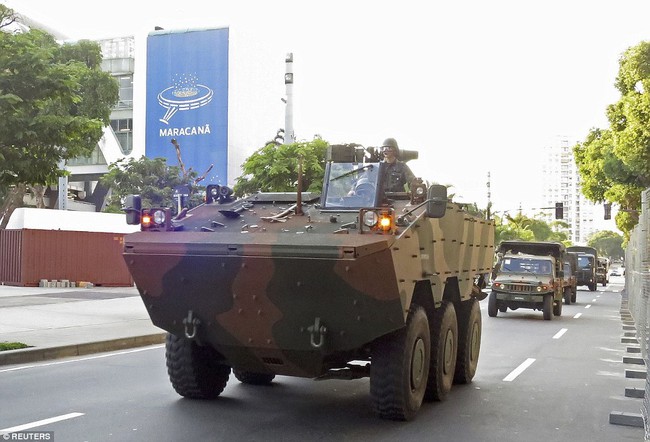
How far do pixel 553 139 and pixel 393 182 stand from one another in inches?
6437

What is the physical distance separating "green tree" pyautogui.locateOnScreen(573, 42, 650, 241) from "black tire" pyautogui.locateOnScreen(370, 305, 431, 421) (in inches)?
892

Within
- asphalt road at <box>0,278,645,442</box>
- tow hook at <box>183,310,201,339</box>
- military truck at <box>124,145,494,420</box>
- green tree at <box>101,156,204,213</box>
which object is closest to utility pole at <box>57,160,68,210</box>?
green tree at <box>101,156,204,213</box>

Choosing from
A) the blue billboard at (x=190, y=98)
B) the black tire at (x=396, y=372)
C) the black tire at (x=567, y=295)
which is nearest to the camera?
the black tire at (x=396, y=372)

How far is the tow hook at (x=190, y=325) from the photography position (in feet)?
25.4

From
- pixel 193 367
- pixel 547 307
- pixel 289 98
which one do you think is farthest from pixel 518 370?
pixel 289 98

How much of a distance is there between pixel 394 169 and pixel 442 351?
77.5 inches

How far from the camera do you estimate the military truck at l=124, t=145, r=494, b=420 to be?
7.10 metres

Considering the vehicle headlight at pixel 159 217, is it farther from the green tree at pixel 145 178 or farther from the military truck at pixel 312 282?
the green tree at pixel 145 178

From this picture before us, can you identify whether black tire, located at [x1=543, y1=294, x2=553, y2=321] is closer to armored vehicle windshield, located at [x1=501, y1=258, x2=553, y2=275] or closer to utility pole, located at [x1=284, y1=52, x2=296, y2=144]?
armored vehicle windshield, located at [x1=501, y1=258, x2=553, y2=275]

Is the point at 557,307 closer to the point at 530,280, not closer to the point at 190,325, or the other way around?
the point at 530,280

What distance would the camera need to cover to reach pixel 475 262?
34.8 ft

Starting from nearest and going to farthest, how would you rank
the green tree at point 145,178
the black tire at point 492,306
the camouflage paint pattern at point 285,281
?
the camouflage paint pattern at point 285,281 < the black tire at point 492,306 < the green tree at point 145,178

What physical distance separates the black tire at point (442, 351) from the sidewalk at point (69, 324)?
6.24 meters

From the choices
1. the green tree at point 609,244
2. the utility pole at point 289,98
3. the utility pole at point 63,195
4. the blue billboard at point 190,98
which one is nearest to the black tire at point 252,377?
the utility pole at point 289,98
